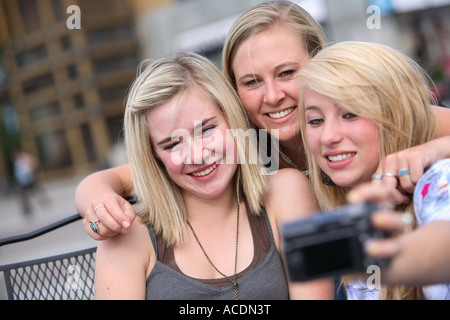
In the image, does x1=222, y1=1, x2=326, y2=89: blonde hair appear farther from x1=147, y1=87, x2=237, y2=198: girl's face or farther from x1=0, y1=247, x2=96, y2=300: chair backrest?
x1=0, y1=247, x2=96, y2=300: chair backrest

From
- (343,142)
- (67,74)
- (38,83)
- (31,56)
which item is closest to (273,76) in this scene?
(343,142)

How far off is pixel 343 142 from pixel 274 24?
0.88 meters

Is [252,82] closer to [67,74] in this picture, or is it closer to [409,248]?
[409,248]

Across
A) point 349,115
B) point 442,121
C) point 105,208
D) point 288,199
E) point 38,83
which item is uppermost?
point 38,83

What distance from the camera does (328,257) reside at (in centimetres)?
102

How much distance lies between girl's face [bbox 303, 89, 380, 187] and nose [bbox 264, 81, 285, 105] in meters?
0.46

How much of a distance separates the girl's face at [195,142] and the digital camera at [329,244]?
2.89 feet

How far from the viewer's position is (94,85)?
18750mm

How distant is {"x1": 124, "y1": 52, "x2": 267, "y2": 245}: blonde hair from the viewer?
195cm

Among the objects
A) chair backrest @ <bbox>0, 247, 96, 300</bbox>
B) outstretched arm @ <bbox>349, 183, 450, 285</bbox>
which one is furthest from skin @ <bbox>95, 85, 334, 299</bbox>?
outstretched arm @ <bbox>349, 183, 450, 285</bbox>

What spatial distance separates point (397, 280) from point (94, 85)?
61.1 ft

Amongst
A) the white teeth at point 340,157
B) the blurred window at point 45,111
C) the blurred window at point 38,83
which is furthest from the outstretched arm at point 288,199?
the blurred window at point 45,111
